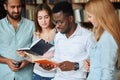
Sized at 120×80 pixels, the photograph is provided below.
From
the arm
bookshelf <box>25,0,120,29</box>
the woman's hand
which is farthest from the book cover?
bookshelf <box>25,0,120,29</box>

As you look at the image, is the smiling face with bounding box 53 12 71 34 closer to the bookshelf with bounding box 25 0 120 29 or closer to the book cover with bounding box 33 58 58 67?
the book cover with bounding box 33 58 58 67

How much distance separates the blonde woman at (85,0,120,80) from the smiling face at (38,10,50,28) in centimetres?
51

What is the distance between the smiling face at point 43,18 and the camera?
2.22m

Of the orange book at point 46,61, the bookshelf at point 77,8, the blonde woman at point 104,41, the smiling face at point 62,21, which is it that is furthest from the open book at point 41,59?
the bookshelf at point 77,8

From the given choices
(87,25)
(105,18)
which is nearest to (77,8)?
(87,25)

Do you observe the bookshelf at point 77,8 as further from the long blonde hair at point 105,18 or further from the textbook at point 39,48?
the long blonde hair at point 105,18

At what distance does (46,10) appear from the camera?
7.34ft

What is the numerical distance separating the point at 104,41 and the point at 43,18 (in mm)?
687

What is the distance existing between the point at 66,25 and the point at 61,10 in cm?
12

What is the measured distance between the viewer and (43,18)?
7.29 ft

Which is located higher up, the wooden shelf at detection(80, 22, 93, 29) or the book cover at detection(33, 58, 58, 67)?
the book cover at detection(33, 58, 58, 67)

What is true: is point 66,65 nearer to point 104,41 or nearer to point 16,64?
point 104,41

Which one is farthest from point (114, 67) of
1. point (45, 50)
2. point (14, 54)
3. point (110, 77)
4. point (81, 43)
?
point (14, 54)

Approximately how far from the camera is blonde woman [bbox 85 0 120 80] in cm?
170
